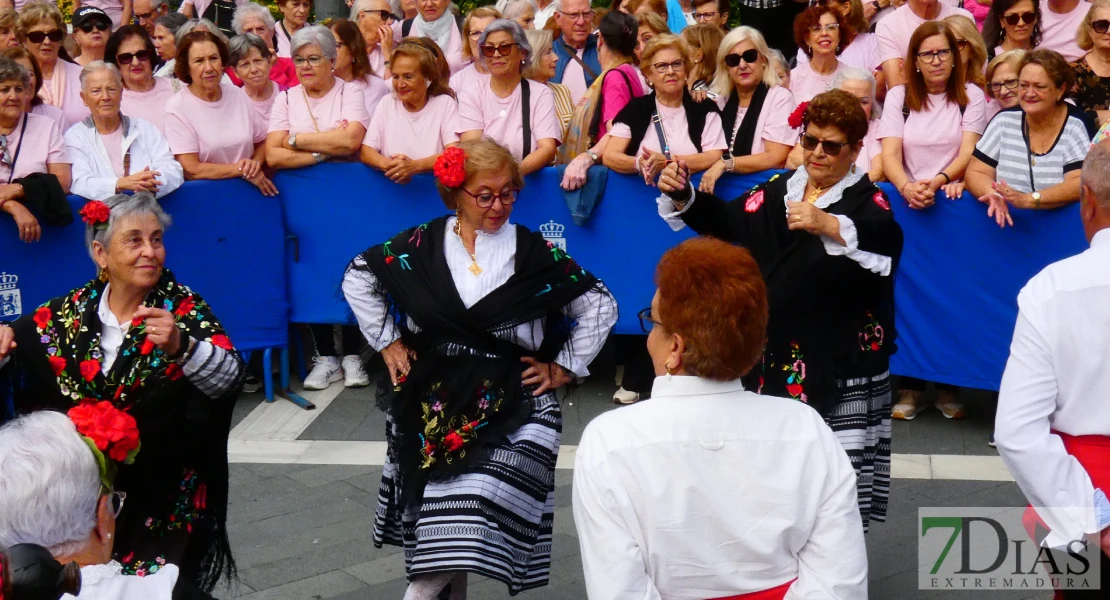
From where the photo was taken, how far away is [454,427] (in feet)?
15.5

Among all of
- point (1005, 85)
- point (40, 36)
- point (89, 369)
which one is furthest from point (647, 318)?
point (40, 36)

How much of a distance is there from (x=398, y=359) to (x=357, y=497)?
188 cm

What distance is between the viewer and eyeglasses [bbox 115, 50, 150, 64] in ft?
28.2

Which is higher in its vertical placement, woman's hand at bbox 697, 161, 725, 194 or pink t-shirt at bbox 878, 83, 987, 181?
pink t-shirt at bbox 878, 83, 987, 181

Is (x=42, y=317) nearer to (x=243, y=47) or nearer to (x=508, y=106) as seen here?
(x=508, y=106)

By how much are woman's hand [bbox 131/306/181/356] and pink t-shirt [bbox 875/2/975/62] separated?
237 inches

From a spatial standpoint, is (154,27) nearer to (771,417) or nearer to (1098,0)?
(1098,0)

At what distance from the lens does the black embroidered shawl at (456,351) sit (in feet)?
15.5

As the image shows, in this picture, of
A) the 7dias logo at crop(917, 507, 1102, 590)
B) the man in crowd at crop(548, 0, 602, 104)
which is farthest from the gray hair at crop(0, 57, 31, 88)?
the 7dias logo at crop(917, 507, 1102, 590)

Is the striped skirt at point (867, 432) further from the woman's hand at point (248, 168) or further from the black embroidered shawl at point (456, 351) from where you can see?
the woman's hand at point (248, 168)

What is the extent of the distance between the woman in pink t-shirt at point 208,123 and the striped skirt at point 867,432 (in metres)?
4.46

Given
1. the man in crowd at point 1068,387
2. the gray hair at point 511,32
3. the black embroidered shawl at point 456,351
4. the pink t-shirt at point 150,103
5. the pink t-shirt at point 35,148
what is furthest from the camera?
the pink t-shirt at point 150,103

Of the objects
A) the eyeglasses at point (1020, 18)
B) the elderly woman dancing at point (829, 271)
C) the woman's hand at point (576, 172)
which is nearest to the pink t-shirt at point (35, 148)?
the woman's hand at point (576, 172)

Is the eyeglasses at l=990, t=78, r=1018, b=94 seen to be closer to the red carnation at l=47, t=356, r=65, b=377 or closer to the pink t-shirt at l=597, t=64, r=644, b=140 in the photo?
the pink t-shirt at l=597, t=64, r=644, b=140
